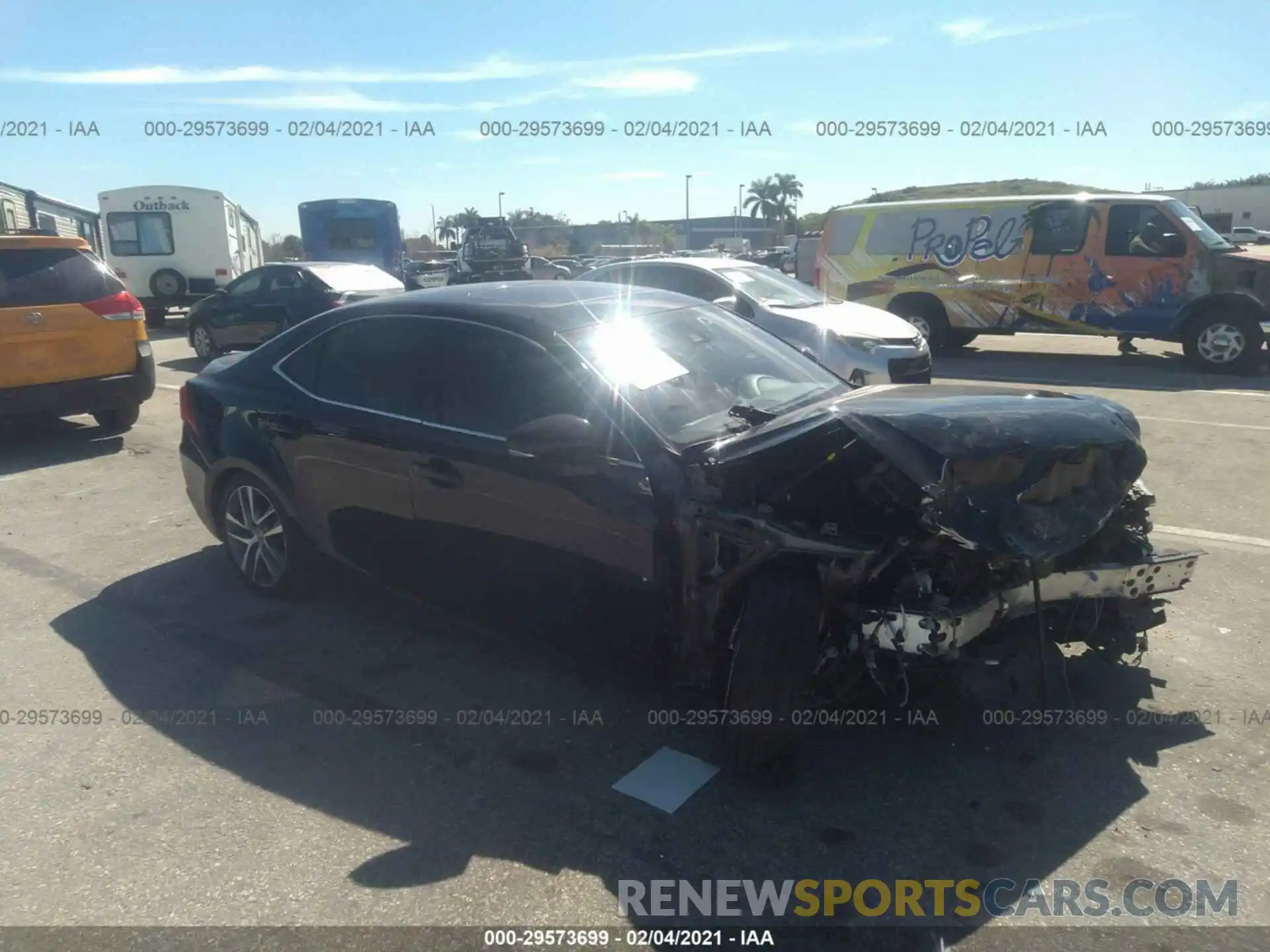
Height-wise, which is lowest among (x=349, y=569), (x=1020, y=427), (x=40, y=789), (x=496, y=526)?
(x=40, y=789)

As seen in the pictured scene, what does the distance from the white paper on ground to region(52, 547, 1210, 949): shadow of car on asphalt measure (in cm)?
5

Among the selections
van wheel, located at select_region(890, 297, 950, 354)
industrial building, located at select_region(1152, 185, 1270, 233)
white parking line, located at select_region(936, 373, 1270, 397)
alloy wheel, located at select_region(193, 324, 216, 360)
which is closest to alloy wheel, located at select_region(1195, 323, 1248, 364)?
white parking line, located at select_region(936, 373, 1270, 397)

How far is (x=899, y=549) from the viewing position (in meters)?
3.12

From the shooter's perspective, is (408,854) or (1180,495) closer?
(408,854)

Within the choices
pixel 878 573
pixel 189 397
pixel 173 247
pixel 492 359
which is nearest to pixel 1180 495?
pixel 878 573

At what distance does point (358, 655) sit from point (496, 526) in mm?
1098

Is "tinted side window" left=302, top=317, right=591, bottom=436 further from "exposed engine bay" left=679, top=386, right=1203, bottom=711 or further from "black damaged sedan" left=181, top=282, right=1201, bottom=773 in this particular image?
"exposed engine bay" left=679, top=386, right=1203, bottom=711

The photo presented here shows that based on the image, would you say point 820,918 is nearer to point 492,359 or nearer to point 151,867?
point 151,867

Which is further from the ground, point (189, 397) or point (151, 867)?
point (189, 397)

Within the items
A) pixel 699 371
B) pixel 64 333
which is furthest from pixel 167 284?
pixel 699 371

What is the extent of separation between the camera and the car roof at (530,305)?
13.2 feet

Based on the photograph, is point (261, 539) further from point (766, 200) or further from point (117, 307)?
point (766, 200)

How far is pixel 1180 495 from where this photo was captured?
6.63 m

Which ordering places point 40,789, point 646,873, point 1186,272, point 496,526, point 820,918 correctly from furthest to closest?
point 1186,272
point 496,526
point 40,789
point 646,873
point 820,918
